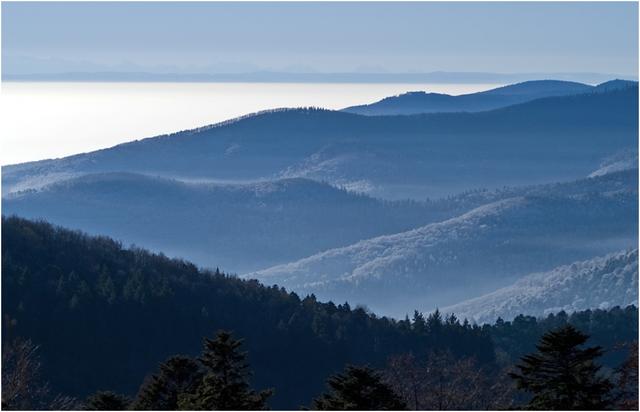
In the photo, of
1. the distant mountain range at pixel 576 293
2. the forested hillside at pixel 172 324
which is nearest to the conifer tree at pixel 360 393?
the forested hillside at pixel 172 324

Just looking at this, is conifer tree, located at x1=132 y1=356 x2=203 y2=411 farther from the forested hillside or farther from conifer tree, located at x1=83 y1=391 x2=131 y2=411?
the forested hillside

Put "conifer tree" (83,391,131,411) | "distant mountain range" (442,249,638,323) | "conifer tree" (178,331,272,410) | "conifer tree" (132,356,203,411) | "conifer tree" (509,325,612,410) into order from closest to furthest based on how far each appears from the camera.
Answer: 1. "conifer tree" (509,325,612,410)
2. "conifer tree" (178,331,272,410)
3. "conifer tree" (83,391,131,411)
4. "conifer tree" (132,356,203,411)
5. "distant mountain range" (442,249,638,323)

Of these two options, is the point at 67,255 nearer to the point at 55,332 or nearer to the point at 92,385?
the point at 55,332

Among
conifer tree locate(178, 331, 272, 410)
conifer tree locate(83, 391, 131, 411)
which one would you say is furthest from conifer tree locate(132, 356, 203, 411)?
conifer tree locate(178, 331, 272, 410)

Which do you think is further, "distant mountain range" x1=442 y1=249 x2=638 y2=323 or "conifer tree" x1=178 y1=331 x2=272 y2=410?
"distant mountain range" x1=442 y1=249 x2=638 y2=323

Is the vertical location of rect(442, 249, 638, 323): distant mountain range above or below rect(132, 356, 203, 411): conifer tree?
below

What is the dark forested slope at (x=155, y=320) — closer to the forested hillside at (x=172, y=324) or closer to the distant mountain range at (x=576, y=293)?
the forested hillside at (x=172, y=324)

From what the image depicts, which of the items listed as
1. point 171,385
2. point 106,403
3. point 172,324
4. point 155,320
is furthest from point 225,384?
point 172,324
